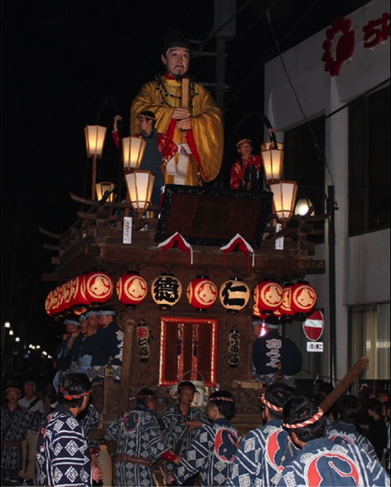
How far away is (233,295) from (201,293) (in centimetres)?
62

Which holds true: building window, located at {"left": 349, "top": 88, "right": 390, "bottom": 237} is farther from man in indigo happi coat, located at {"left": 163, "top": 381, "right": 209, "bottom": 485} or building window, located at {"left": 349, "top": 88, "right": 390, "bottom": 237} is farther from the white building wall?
man in indigo happi coat, located at {"left": 163, "top": 381, "right": 209, "bottom": 485}

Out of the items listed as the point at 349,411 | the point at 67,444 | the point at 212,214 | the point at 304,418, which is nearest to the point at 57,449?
the point at 67,444

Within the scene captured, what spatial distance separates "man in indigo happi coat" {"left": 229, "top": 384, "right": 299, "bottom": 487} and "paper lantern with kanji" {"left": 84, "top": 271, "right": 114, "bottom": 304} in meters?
6.82

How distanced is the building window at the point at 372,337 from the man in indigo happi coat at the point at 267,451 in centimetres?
1143

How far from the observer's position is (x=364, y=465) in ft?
17.3

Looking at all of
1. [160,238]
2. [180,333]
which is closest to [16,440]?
[180,333]

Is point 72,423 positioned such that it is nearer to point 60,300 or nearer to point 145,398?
point 145,398

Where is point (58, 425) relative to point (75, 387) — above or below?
below

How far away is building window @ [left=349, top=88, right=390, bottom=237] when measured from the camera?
61.9 ft

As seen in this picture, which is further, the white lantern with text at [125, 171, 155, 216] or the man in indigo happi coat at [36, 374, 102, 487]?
the white lantern with text at [125, 171, 155, 216]

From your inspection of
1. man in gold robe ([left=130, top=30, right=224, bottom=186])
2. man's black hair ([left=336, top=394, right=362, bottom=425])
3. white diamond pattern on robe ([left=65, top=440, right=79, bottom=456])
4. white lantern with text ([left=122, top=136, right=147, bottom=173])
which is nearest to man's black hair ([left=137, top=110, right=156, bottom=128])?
man in gold robe ([left=130, top=30, right=224, bottom=186])

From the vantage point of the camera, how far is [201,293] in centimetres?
1368

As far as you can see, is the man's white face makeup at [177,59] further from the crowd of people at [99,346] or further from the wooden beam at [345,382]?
the wooden beam at [345,382]

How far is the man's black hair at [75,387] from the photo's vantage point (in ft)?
25.2
